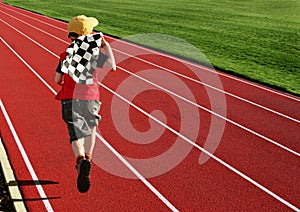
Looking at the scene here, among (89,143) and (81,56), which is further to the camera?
(89,143)

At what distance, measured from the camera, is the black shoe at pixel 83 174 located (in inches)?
183

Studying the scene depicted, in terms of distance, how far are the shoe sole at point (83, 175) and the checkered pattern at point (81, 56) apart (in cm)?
100

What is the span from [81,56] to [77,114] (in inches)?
28.2

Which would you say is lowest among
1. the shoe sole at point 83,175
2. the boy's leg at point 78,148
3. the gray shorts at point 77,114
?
the shoe sole at point 83,175

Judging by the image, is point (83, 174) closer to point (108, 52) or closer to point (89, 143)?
point (89, 143)

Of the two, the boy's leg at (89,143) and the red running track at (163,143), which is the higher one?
the boy's leg at (89,143)

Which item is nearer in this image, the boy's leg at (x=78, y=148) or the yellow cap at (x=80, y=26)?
the yellow cap at (x=80, y=26)

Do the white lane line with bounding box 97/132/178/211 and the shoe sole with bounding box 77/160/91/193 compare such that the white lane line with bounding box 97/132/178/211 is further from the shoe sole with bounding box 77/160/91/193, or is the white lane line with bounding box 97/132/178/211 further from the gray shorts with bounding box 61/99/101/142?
the gray shorts with bounding box 61/99/101/142

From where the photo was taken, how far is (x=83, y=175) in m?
4.75

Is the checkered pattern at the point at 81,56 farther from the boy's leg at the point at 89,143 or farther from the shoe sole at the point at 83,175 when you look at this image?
the shoe sole at the point at 83,175

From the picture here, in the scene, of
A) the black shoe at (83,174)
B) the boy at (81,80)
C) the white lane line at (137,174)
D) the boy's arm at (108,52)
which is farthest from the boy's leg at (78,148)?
the white lane line at (137,174)

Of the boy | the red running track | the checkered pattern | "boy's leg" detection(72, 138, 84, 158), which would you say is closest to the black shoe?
the boy

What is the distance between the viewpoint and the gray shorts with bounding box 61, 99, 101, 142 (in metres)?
4.77

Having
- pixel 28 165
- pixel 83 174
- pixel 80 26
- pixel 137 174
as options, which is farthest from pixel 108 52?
pixel 28 165
